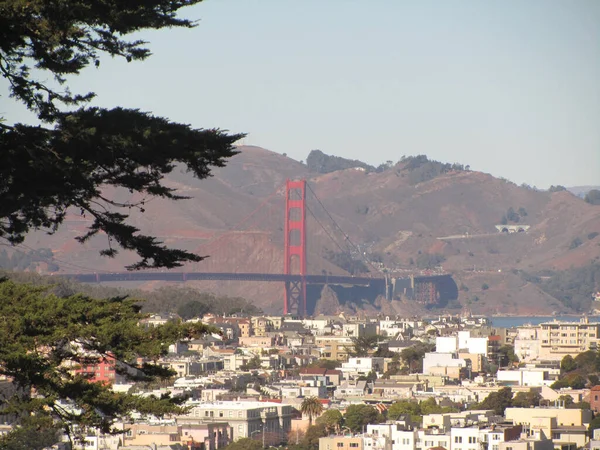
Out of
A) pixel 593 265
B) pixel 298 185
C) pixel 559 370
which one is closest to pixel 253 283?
pixel 298 185

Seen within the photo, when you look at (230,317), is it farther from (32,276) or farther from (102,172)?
(102,172)

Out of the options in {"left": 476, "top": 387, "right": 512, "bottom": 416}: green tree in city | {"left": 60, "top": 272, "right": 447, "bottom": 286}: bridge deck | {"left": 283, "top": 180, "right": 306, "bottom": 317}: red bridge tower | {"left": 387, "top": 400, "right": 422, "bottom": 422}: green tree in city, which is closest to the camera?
{"left": 387, "top": 400, "right": 422, "bottom": 422}: green tree in city

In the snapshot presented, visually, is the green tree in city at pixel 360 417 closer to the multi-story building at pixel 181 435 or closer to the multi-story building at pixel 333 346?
the multi-story building at pixel 181 435

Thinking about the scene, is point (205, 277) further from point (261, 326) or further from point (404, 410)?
point (404, 410)

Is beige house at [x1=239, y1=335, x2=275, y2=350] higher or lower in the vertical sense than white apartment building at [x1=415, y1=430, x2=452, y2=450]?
higher

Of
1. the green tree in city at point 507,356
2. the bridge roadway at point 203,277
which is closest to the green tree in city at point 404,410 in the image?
the green tree in city at point 507,356

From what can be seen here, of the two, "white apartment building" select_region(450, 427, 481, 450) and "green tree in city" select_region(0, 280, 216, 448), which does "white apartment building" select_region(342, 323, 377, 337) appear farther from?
"green tree in city" select_region(0, 280, 216, 448)

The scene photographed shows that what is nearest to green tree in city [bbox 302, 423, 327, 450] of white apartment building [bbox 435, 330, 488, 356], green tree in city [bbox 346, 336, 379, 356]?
white apartment building [bbox 435, 330, 488, 356]
